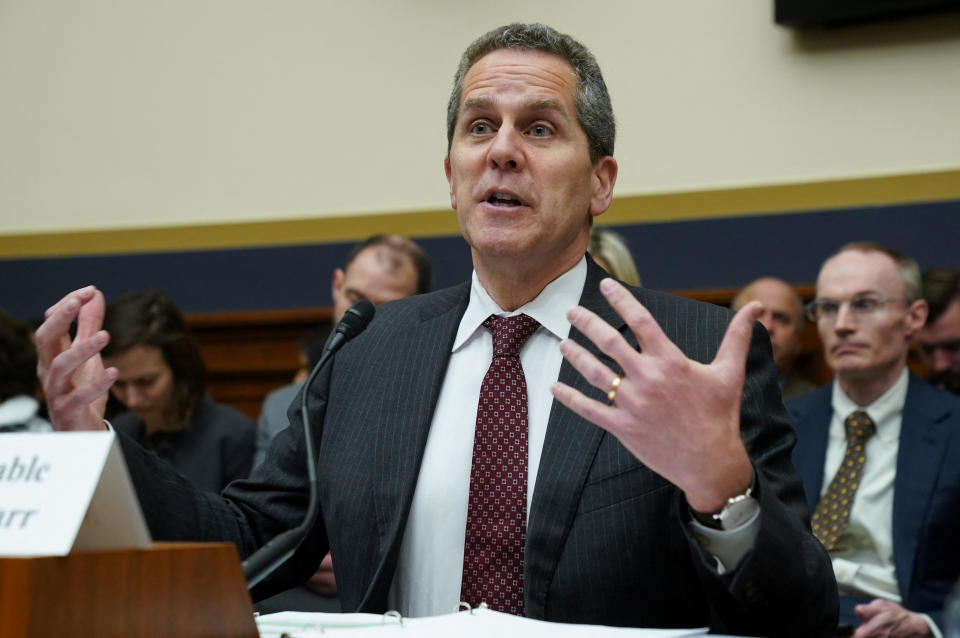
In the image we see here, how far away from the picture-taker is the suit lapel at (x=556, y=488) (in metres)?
1.42

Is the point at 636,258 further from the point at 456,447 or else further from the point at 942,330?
the point at 456,447

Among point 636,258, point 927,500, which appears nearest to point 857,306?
point 927,500

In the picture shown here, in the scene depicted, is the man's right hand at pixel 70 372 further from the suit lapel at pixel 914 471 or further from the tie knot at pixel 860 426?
the tie knot at pixel 860 426

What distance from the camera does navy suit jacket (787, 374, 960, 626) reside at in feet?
8.61

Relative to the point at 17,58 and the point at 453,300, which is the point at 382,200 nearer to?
the point at 17,58

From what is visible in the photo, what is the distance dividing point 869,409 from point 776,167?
1.38 meters

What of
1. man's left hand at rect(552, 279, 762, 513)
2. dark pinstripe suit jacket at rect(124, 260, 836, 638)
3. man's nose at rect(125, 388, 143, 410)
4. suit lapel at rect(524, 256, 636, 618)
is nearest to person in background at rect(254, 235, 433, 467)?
man's nose at rect(125, 388, 143, 410)

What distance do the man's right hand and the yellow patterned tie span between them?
79.3 inches

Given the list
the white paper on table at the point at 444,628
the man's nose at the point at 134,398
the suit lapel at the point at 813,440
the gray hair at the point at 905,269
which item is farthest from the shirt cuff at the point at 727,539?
the man's nose at the point at 134,398

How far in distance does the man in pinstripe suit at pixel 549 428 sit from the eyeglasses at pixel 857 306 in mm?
1581

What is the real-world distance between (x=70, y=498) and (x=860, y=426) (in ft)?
8.12

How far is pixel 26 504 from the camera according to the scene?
3.21ft

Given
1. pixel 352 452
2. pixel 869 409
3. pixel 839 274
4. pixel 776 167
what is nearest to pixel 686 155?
pixel 776 167

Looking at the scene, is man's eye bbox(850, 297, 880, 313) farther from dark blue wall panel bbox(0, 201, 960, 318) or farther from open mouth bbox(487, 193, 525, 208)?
open mouth bbox(487, 193, 525, 208)
